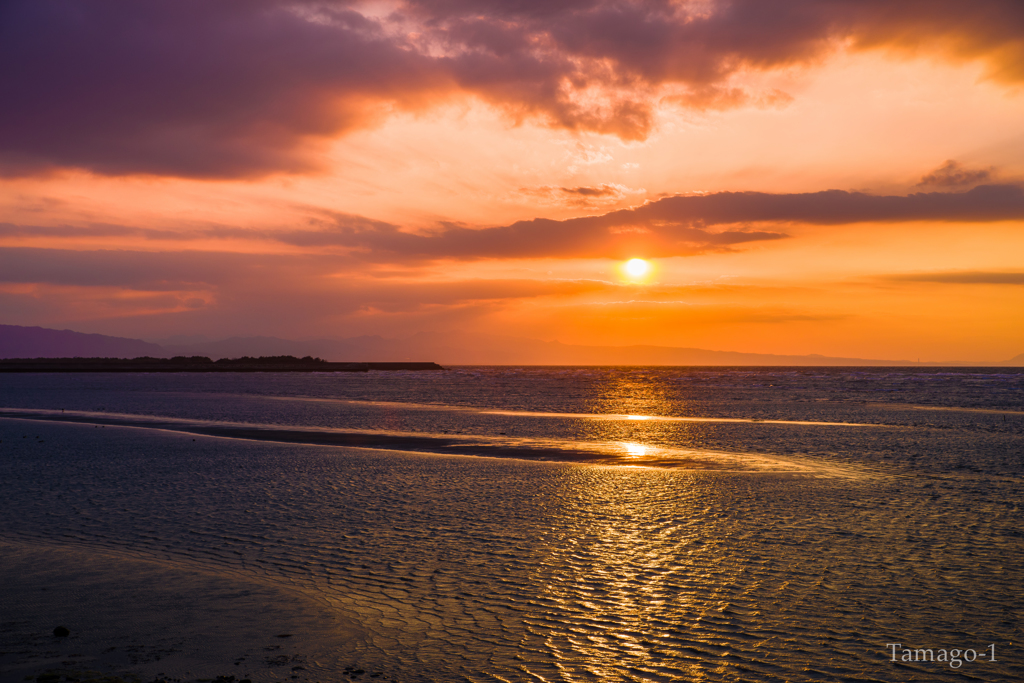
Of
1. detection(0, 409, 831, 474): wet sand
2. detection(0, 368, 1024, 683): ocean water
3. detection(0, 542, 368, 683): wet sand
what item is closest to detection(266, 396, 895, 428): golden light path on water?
detection(0, 368, 1024, 683): ocean water

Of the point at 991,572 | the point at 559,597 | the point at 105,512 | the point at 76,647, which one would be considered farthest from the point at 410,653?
the point at 105,512

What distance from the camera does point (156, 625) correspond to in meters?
7.99

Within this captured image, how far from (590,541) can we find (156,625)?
24.3 ft

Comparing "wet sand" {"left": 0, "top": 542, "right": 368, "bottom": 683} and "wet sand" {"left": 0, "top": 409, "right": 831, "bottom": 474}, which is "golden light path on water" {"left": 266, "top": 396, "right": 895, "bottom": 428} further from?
"wet sand" {"left": 0, "top": 542, "right": 368, "bottom": 683}

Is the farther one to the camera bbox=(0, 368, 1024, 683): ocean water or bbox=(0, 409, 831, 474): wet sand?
bbox=(0, 409, 831, 474): wet sand

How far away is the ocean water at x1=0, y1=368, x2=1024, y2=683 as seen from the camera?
7512mm

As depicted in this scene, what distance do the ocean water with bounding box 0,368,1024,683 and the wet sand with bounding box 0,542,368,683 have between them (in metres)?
0.37

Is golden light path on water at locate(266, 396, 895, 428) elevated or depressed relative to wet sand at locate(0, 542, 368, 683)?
depressed

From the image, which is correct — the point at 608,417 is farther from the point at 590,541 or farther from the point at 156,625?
the point at 156,625

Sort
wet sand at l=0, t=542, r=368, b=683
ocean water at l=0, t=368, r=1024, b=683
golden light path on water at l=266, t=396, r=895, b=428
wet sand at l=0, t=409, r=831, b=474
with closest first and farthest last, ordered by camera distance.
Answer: wet sand at l=0, t=542, r=368, b=683, ocean water at l=0, t=368, r=1024, b=683, wet sand at l=0, t=409, r=831, b=474, golden light path on water at l=266, t=396, r=895, b=428

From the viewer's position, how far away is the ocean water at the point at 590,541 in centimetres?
751

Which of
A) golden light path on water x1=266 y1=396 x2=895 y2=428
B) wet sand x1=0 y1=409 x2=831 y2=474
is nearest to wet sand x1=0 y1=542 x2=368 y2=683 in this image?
wet sand x1=0 y1=409 x2=831 y2=474

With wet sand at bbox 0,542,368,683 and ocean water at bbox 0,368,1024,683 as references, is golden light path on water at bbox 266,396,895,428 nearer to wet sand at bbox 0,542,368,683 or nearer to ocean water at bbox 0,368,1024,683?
ocean water at bbox 0,368,1024,683

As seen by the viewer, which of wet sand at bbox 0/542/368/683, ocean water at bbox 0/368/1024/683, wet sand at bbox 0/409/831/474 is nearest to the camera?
wet sand at bbox 0/542/368/683
